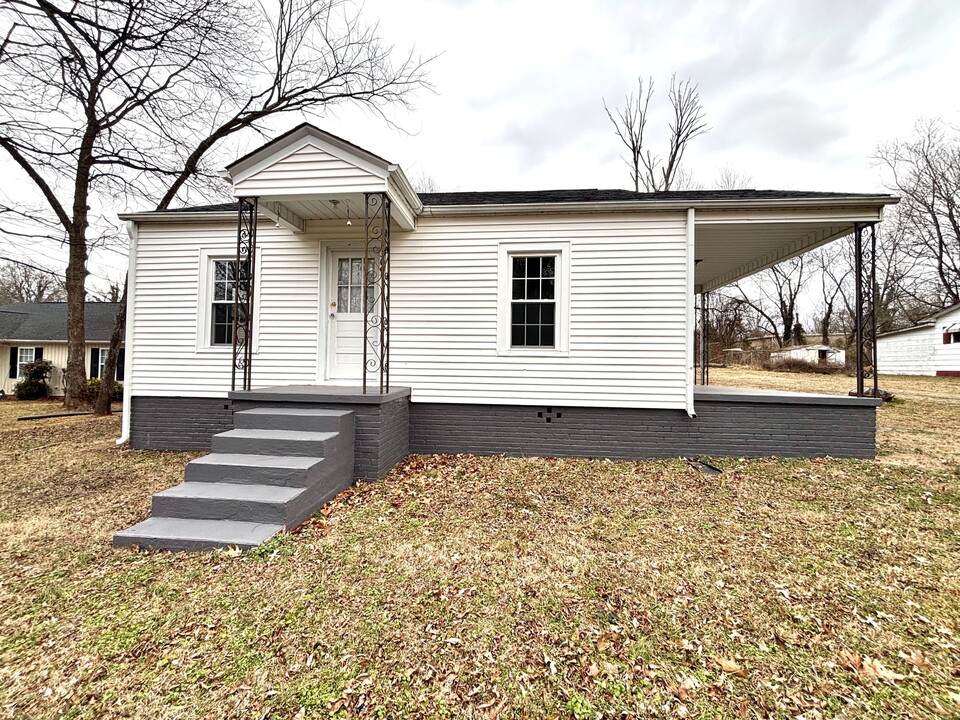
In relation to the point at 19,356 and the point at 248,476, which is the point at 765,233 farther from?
the point at 19,356

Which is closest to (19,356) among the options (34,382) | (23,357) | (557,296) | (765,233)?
(23,357)

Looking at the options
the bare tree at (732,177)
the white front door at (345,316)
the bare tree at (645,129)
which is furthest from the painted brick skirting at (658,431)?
the bare tree at (732,177)

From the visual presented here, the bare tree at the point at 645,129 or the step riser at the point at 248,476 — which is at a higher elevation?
the bare tree at the point at 645,129

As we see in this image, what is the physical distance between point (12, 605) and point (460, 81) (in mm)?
12165

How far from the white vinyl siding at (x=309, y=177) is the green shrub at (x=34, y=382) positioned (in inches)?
694

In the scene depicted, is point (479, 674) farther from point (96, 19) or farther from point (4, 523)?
point (96, 19)

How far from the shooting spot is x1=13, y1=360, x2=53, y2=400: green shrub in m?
15.3

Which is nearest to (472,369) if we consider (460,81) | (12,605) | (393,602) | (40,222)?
(393,602)

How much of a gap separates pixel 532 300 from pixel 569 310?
0.54 metres

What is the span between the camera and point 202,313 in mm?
6246

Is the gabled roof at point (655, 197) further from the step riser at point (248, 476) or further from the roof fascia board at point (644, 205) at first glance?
the step riser at point (248, 476)

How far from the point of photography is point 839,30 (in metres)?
9.90

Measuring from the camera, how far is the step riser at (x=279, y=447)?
387 centimetres

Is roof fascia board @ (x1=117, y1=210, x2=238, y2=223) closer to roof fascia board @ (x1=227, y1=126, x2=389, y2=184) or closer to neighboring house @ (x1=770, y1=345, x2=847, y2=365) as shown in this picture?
roof fascia board @ (x1=227, y1=126, x2=389, y2=184)
